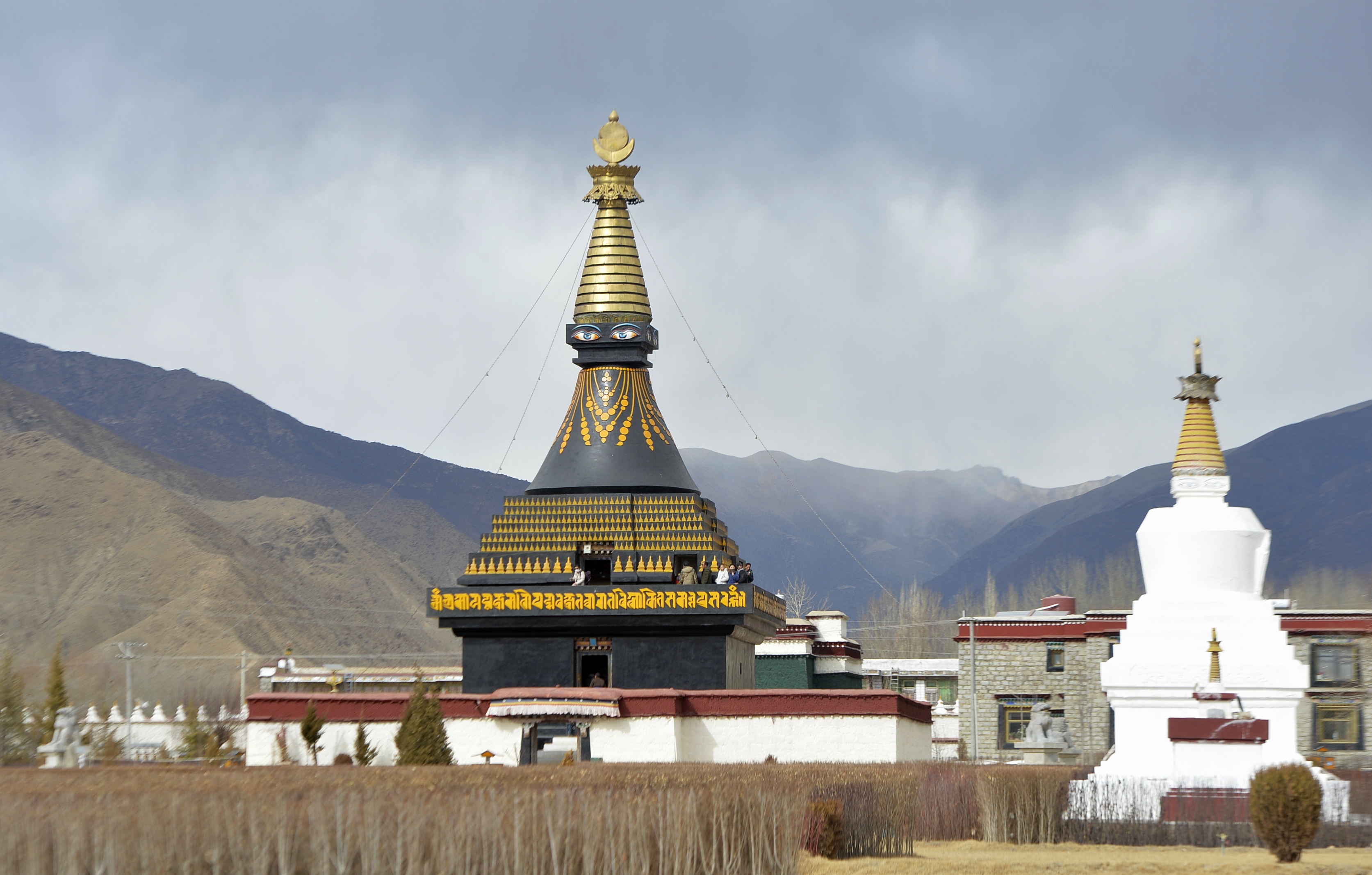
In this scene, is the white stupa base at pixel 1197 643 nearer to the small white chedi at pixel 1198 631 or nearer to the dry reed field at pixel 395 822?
the small white chedi at pixel 1198 631

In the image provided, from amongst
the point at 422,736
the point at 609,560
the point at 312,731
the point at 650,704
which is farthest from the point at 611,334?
the point at 422,736

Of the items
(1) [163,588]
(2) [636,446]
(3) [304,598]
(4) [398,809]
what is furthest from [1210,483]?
(3) [304,598]

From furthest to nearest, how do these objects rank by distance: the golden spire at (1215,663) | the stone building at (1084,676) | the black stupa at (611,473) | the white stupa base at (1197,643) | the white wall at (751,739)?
the stone building at (1084,676), the black stupa at (611,473), the white stupa base at (1197,643), the white wall at (751,739), the golden spire at (1215,663)

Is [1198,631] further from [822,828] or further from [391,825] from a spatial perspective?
[391,825]

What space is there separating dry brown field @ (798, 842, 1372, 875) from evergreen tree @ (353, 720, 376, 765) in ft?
41.6

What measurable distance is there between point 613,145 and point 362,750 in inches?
787

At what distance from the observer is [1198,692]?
35094mm

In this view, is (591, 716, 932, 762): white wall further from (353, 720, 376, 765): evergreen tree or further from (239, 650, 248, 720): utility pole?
(239, 650, 248, 720): utility pole

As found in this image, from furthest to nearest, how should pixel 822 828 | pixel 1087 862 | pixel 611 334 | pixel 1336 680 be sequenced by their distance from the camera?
1. pixel 1336 680
2. pixel 611 334
3. pixel 822 828
4. pixel 1087 862

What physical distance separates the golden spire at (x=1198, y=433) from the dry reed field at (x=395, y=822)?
2155cm

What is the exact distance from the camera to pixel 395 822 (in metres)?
16.4

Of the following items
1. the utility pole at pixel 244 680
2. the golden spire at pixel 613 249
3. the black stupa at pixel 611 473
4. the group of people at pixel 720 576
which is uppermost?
the golden spire at pixel 613 249

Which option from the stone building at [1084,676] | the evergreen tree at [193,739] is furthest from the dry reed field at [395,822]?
the stone building at [1084,676]

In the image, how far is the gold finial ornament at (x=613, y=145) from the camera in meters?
47.1
